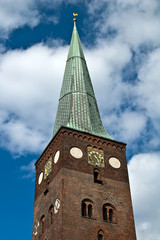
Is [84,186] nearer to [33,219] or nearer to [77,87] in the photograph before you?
[33,219]

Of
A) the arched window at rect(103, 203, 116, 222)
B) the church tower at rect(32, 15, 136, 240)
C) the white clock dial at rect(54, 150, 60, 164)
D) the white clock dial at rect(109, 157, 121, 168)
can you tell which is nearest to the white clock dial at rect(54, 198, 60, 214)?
the church tower at rect(32, 15, 136, 240)

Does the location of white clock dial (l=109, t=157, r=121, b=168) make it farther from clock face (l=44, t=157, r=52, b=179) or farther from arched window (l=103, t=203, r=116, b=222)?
clock face (l=44, t=157, r=52, b=179)

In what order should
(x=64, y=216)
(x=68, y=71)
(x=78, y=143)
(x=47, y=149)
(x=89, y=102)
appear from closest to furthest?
(x=64, y=216)
(x=78, y=143)
(x=47, y=149)
(x=89, y=102)
(x=68, y=71)

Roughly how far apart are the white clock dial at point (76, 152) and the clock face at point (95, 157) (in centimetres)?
80

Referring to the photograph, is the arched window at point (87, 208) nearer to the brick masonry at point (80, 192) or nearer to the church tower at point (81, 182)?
the church tower at point (81, 182)

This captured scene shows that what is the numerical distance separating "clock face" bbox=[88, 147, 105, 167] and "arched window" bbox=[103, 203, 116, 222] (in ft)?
11.3

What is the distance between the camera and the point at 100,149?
35438 mm

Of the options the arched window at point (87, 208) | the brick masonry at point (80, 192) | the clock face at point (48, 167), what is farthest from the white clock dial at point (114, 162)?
the clock face at point (48, 167)

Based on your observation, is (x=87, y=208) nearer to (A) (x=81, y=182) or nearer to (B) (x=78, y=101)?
(A) (x=81, y=182)

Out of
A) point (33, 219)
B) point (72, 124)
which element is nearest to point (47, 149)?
point (72, 124)

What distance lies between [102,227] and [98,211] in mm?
1249

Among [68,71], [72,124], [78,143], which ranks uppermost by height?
[68,71]

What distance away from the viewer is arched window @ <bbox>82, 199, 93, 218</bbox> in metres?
31.1

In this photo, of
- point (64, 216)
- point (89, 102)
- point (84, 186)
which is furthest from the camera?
point (89, 102)
